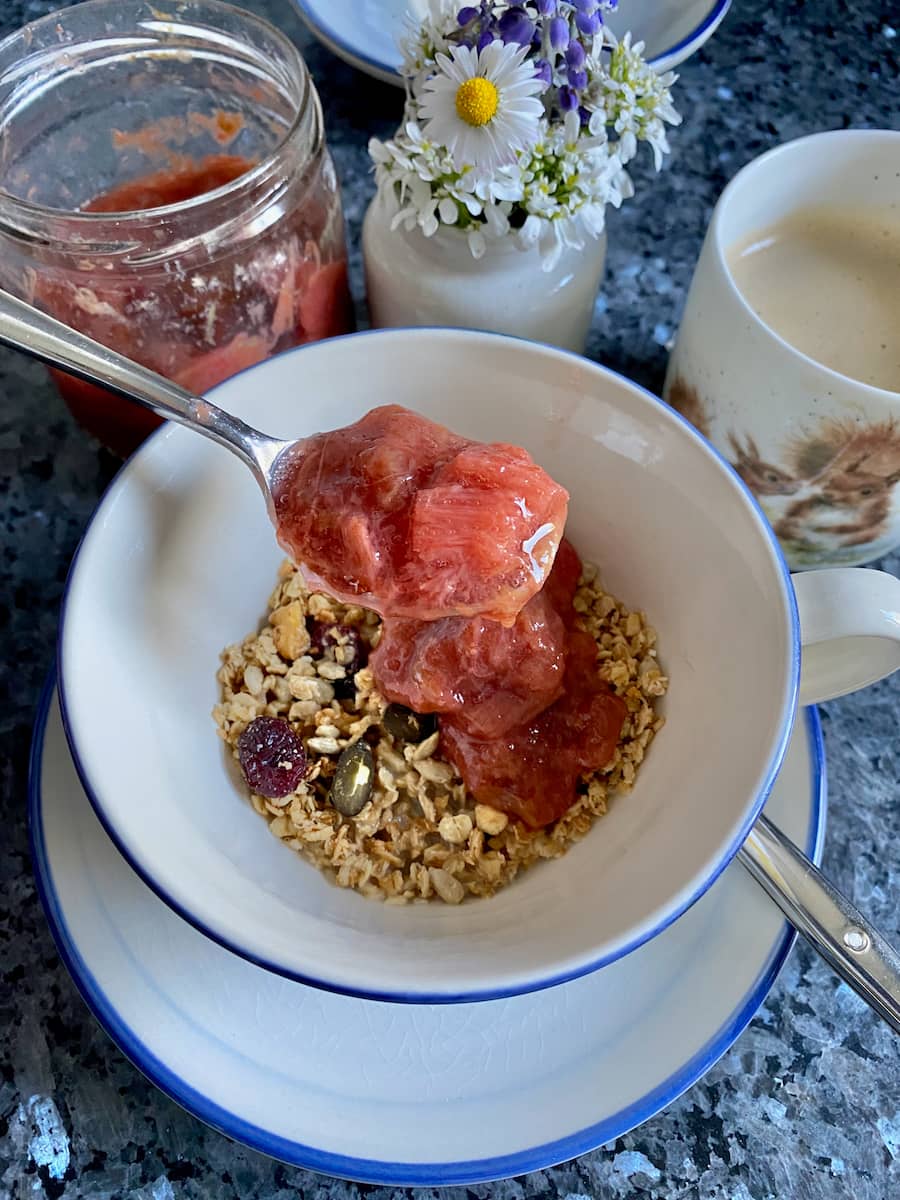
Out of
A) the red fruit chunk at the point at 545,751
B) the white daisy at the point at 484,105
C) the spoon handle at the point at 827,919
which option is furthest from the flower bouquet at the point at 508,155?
the spoon handle at the point at 827,919

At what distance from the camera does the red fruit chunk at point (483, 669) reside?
2.87 ft

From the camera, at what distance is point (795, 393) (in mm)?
853

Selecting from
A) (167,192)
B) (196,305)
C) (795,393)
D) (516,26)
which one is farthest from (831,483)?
(167,192)

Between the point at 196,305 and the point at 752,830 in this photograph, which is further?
the point at 196,305

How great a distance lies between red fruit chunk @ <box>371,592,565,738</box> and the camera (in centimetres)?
87

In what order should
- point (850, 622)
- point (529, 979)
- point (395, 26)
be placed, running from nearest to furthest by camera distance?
point (529, 979), point (850, 622), point (395, 26)

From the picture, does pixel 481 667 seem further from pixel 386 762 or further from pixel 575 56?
pixel 575 56

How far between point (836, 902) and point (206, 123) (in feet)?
3.35

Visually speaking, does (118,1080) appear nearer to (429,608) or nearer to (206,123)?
(429,608)

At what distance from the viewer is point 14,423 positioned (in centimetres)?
118

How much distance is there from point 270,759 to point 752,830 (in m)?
0.40

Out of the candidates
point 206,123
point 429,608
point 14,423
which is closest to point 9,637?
point 14,423

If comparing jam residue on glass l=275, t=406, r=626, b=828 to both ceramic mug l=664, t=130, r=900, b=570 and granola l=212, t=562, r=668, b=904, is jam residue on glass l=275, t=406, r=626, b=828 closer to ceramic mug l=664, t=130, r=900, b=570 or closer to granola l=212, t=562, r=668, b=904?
granola l=212, t=562, r=668, b=904

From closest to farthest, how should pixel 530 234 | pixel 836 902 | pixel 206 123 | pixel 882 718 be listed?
pixel 836 902, pixel 530 234, pixel 882 718, pixel 206 123
